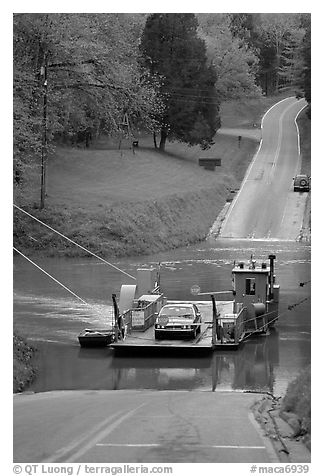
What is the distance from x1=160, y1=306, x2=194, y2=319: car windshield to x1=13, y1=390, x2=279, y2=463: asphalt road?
25.7 feet

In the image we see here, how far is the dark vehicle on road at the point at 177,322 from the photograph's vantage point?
91.9 ft

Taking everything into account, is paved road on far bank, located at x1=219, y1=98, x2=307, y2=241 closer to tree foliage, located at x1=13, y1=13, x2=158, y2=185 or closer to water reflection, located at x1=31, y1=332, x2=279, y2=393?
tree foliage, located at x1=13, y1=13, x2=158, y2=185

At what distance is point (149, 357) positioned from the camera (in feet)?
87.9

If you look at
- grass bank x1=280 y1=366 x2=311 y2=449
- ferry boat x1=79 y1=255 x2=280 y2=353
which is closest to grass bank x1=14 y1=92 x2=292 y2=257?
ferry boat x1=79 y1=255 x2=280 y2=353

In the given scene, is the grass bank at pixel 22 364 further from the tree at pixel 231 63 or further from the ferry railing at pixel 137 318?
the tree at pixel 231 63

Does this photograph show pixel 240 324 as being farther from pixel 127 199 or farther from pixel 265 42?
pixel 265 42

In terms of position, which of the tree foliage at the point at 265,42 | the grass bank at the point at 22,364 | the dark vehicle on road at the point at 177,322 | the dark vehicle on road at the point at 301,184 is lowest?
the grass bank at the point at 22,364

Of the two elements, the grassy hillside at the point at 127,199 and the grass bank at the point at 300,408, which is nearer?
the grass bank at the point at 300,408

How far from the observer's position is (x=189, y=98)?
64000 mm

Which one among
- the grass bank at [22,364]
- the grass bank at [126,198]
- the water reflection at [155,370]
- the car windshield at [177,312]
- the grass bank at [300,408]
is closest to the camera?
the grass bank at [300,408]

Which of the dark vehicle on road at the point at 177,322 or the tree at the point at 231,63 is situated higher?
the tree at the point at 231,63

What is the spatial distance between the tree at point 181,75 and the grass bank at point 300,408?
1673 inches

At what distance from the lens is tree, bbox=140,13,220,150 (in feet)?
200

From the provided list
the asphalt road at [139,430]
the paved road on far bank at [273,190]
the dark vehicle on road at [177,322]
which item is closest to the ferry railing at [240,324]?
the dark vehicle on road at [177,322]
